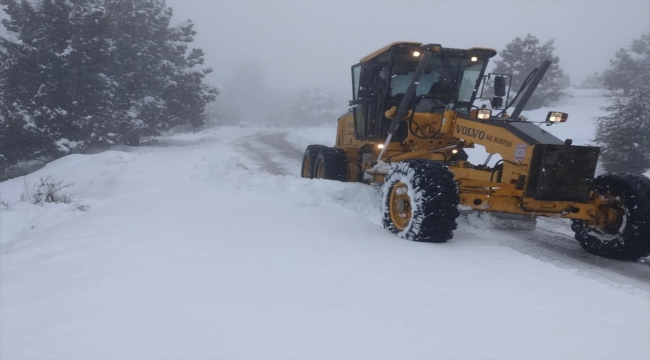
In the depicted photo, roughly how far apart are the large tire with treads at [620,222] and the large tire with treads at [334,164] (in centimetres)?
467

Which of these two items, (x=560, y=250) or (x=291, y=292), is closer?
(x=291, y=292)

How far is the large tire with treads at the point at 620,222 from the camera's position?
5.11m

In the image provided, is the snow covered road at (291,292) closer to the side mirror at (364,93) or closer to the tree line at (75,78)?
the side mirror at (364,93)

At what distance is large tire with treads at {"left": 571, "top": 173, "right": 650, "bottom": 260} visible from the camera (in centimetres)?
511

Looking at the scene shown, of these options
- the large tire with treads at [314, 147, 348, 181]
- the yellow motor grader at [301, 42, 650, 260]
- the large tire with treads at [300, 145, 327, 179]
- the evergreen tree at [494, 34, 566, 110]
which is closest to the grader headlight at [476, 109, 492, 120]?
the yellow motor grader at [301, 42, 650, 260]

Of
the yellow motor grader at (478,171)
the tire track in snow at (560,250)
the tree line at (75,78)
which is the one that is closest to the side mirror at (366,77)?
the yellow motor grader at (478,171)

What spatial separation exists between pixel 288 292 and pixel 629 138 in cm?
1366

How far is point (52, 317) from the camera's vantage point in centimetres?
285

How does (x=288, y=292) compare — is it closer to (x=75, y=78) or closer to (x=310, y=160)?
(x=310, y=160)

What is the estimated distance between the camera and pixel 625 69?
35.2 meters

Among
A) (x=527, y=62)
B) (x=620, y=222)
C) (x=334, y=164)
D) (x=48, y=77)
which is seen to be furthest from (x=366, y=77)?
(x=527, y=62)

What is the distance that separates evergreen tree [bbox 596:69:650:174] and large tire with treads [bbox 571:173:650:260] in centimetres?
926

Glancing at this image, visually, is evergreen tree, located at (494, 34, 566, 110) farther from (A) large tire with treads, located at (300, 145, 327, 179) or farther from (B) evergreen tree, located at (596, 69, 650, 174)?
(A) large tire with treads, located at (300, 145, 327, 179)

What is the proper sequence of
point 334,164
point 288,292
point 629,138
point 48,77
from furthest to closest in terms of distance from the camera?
point 48,77 → point 629,138 → point 334,164 → point 288,292
